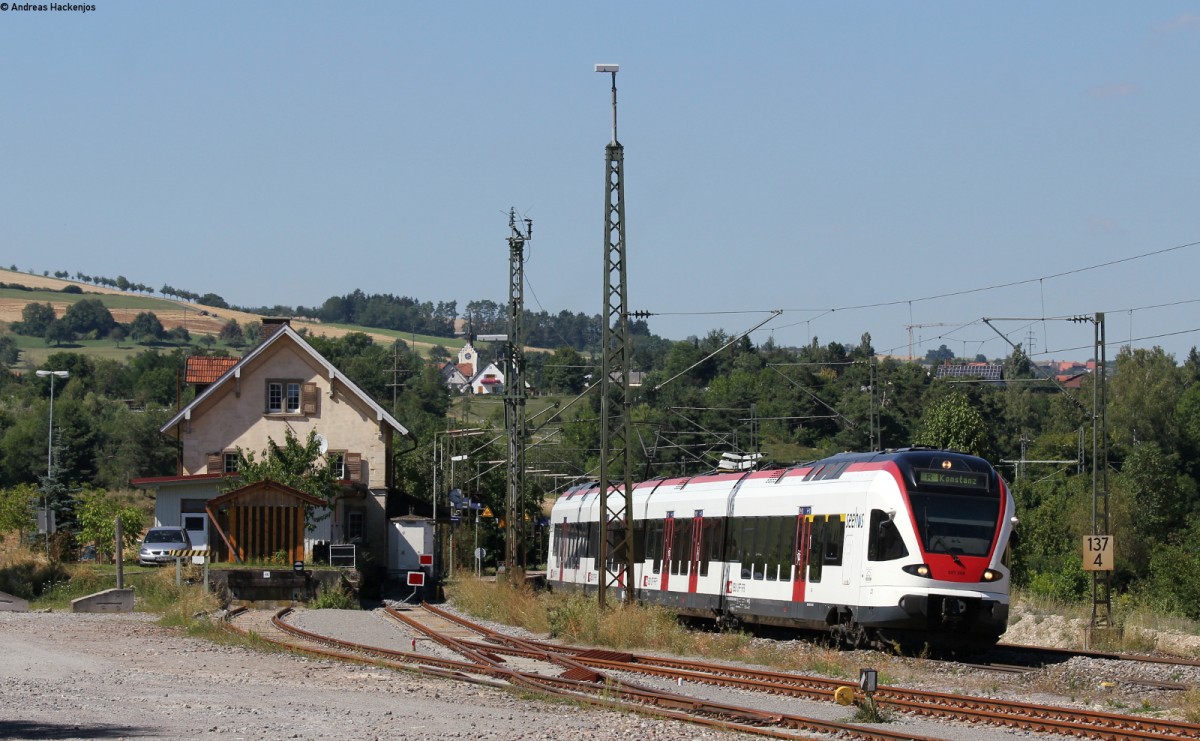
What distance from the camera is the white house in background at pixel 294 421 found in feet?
169

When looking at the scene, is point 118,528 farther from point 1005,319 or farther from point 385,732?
point 385,732

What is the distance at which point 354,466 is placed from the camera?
51875 millimetres

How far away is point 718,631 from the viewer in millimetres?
28656

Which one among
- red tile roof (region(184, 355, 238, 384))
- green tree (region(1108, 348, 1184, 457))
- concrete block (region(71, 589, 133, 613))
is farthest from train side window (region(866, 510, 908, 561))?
green tree (region(1108, 348, 1184, 457))

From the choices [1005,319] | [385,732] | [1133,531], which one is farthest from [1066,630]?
[1133,531]

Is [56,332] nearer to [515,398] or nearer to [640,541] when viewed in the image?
[515,398]

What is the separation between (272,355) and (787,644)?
103 feet

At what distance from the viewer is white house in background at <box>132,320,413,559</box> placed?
5141 cm

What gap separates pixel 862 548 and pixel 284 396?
33.1 m

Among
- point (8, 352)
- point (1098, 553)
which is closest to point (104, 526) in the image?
point (1098, 553)

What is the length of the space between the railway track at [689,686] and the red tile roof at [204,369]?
31.7 metres

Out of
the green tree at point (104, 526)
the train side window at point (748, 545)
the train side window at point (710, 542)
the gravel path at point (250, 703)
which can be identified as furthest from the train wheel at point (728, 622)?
the green tree at point (104, 526)

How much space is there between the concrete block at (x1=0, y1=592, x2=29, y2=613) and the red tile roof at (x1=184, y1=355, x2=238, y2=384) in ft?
69.4

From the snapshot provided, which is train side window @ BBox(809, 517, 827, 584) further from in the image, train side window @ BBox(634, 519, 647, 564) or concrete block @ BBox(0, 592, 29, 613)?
concrete block @ BBox(0, 592, 29, 613)
